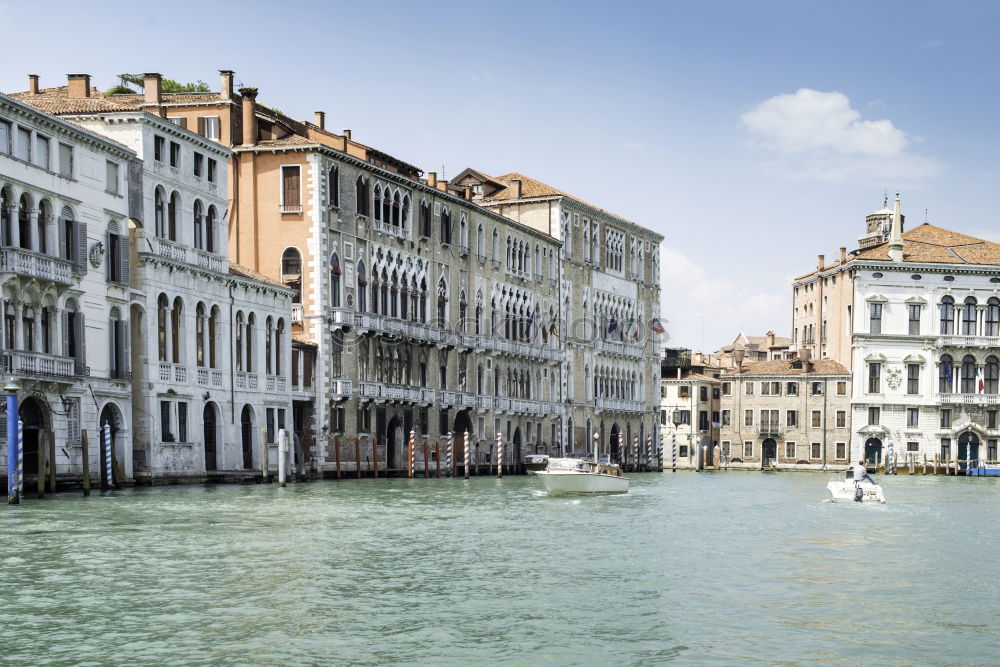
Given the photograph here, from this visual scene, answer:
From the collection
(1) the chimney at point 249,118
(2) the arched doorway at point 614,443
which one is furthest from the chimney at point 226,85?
(2) the arched doorway at point 614,443

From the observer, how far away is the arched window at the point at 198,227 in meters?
35.0

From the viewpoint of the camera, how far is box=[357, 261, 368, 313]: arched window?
139ft

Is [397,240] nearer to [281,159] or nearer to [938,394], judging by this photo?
[281,159]

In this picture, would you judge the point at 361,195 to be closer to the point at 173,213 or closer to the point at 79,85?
the point at 173,213

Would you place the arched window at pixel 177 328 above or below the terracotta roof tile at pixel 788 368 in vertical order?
above

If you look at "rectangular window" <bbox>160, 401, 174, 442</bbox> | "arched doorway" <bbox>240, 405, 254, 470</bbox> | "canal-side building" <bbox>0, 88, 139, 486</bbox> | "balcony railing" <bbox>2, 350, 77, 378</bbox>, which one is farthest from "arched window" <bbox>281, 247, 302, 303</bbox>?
"balcony railing" <bbox>2, 350, 77, 378</bbox>

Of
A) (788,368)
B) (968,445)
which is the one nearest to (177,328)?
(788,368)

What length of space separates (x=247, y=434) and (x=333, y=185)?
829 centimetres

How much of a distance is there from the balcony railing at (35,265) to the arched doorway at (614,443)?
3819 cm

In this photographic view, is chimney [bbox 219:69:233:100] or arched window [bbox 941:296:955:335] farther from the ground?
chimney [bbox 219:69:233:100]

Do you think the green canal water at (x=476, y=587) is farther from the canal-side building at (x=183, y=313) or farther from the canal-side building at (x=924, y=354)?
the canal-side building at (x=924, y=354)

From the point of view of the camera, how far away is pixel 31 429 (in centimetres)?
2819

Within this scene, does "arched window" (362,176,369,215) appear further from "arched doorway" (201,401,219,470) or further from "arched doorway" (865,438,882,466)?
"arched doorway" (865,438,882,466)

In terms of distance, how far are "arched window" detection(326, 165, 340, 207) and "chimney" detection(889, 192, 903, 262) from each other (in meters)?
35.6
